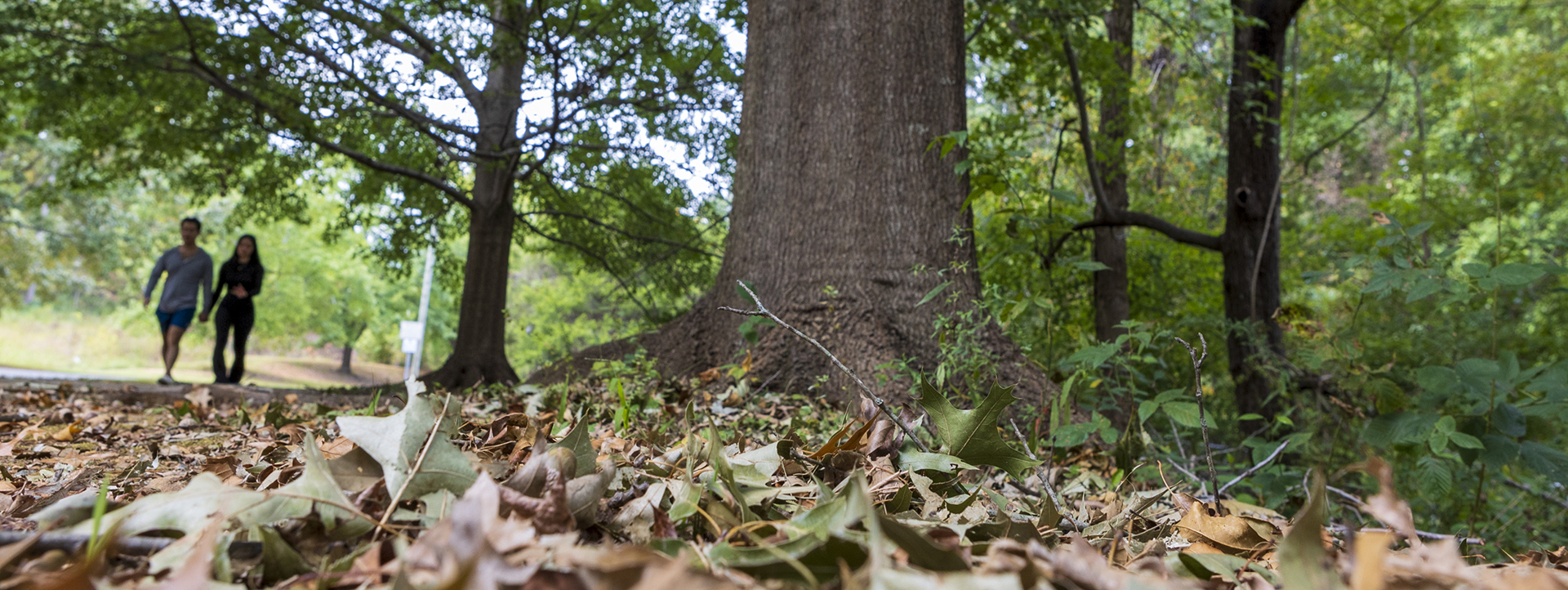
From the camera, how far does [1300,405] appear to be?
298 cm

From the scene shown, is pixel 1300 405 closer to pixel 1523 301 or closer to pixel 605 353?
pixel 605 353

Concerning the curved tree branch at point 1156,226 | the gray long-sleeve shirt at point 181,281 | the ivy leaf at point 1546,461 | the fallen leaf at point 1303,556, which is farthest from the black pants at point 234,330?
the ivy leaf at point 1546,461

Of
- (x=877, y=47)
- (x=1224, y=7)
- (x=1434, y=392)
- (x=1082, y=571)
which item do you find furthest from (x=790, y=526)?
(x=1224, y=7)

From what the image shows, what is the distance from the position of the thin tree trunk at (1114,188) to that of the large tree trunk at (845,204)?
3973 millimetres

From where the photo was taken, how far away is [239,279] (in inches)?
297

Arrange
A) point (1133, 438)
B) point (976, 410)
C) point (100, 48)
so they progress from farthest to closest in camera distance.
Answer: point (100, 48) < point (1133, 438) < point (976, 410)

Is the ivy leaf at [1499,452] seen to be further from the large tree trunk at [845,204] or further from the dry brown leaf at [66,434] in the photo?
the dry brown leaf at [66,434]

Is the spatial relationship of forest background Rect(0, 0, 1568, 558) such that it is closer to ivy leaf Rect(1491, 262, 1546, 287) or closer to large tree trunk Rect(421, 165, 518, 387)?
ivy leaf Rect(1491, 262, 1546, 287)

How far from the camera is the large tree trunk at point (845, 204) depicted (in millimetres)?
3152

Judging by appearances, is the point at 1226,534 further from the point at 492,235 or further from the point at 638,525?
the point at 492,235

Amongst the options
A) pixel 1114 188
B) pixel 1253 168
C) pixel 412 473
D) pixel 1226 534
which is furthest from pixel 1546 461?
pixel 1114 188

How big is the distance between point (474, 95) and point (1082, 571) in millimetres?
9419

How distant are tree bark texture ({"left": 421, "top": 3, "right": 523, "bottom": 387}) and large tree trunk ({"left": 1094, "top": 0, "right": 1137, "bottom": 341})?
5501mm

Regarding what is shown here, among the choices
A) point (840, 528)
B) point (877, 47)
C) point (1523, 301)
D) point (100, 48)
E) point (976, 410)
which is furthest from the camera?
point (1523, 301)
